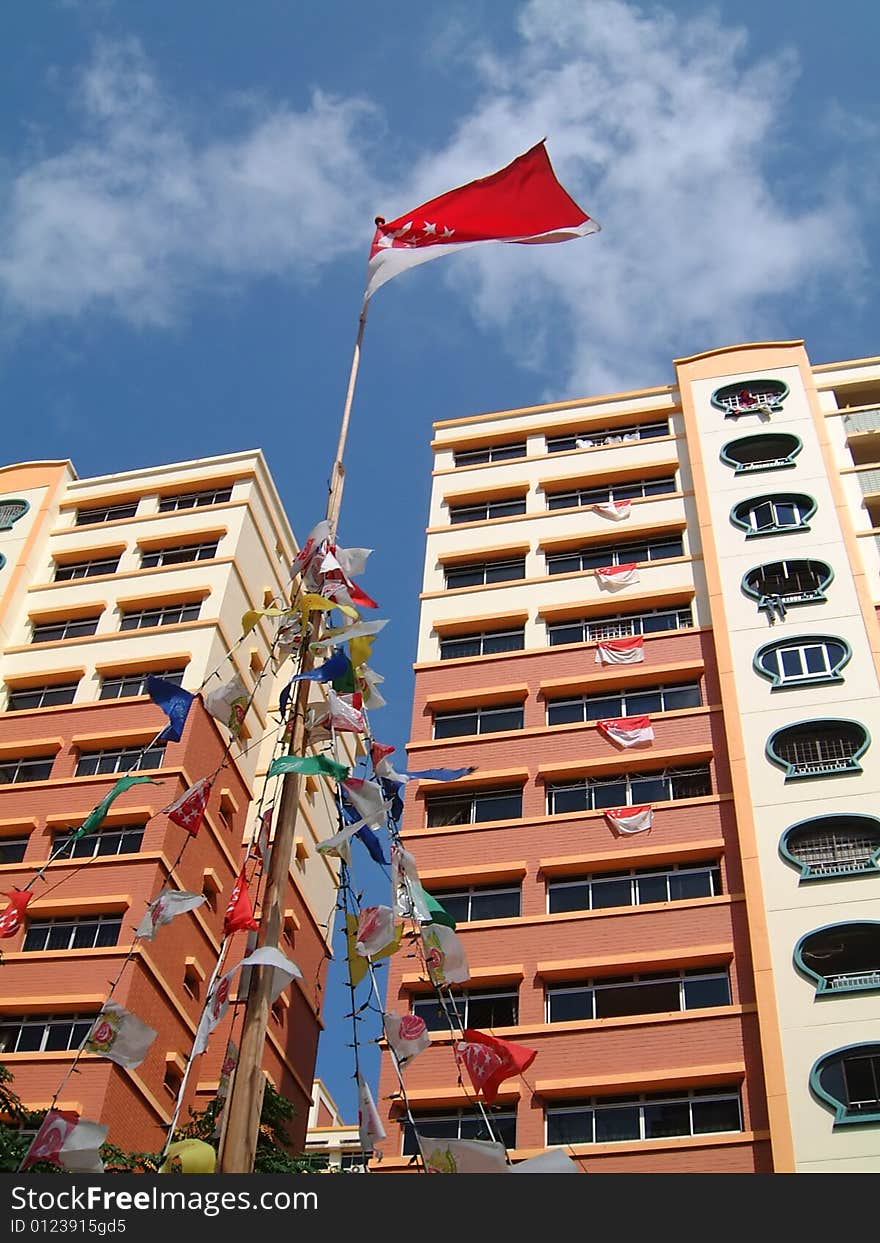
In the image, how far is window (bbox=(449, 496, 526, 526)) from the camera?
37.3 m

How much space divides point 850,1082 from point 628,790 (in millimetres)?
8021

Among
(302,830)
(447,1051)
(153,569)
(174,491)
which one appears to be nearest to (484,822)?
(447,1051)

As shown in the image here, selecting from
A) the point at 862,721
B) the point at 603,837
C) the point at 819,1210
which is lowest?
the point at 819,1210

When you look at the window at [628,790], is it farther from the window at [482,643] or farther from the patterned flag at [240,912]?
the patterned flag at [240,912]

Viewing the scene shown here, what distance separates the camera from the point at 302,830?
3734cm

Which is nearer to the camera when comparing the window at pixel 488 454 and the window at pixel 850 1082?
the window at pixel 850 1082

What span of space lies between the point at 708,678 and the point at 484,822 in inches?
240

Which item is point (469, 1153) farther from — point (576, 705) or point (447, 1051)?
point (576, 705)

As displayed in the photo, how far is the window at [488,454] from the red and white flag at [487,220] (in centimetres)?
1943

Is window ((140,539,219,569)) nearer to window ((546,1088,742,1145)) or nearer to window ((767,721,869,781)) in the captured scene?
window ((767,721,869,781))

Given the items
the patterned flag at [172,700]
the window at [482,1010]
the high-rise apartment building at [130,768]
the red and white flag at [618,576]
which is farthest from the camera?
the red and white flag at [618,576]

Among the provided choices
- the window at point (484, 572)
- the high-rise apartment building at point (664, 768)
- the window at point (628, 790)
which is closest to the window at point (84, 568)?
the high-rise apartment building at point (664, 768)

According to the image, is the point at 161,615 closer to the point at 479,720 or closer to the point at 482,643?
the point at 482,643

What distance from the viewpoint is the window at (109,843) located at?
2967 centimetres
